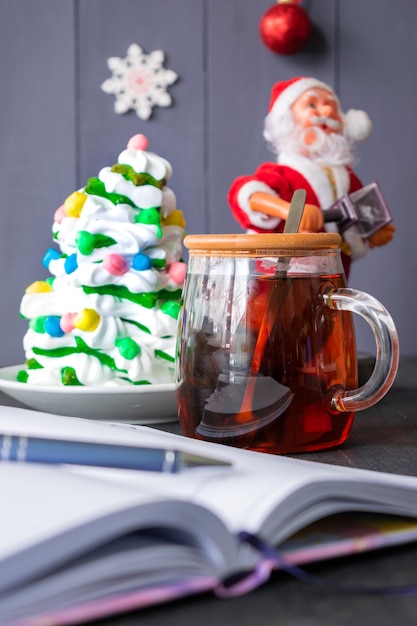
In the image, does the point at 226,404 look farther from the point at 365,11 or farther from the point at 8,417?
the point at 365,11

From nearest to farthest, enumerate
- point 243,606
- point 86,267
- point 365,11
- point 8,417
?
point 243,606 → point 8,417 → point 86,267 → point 365,11

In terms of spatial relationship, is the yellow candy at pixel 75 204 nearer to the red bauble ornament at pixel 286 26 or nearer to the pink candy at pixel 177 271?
the pink candy at pixel 177 271

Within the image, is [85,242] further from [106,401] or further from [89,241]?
[106,401]

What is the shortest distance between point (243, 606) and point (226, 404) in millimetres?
269

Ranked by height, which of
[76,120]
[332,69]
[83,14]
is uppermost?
[83,14]

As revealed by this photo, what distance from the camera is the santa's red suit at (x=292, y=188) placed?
64.4 inches

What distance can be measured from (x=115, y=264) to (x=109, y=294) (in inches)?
1.3

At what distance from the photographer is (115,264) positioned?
Answer: 0.75 meters

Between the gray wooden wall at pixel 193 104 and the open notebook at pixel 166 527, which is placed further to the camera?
the gray wooden wall at pixel 193 104

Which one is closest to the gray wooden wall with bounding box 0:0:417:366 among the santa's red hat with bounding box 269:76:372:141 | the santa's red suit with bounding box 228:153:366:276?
the santa's red hat with bounding box 269:76:372:141

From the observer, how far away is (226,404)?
585mm

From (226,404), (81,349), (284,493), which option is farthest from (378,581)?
(81,349)

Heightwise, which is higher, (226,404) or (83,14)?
(83,14)

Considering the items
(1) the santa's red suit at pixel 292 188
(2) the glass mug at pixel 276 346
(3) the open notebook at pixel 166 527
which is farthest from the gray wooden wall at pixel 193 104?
(3) the open notebook at pixel 166 527
